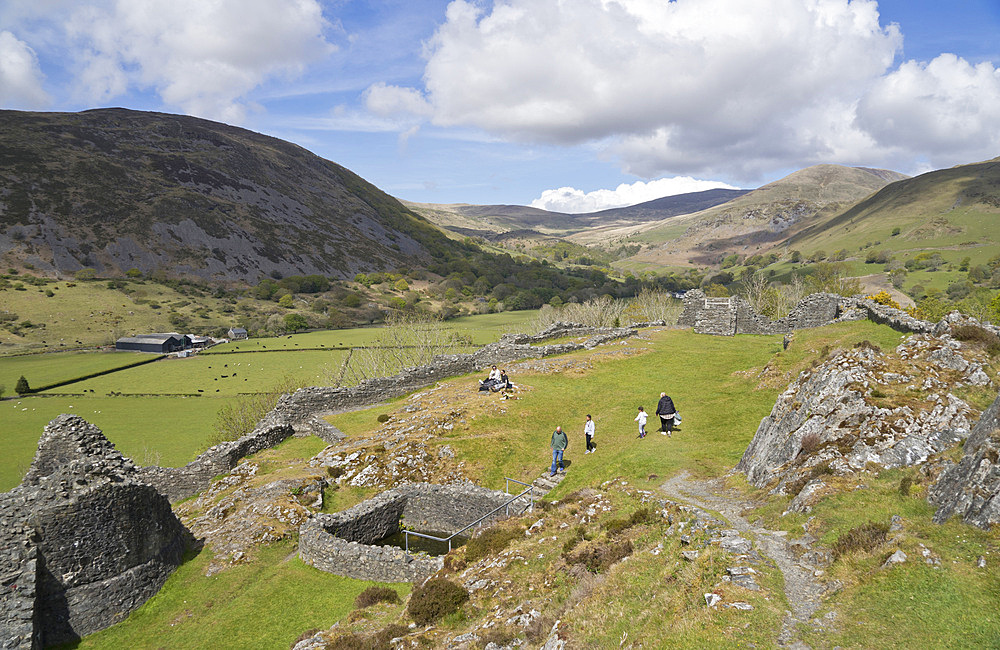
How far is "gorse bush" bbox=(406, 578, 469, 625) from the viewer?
45.8 feet

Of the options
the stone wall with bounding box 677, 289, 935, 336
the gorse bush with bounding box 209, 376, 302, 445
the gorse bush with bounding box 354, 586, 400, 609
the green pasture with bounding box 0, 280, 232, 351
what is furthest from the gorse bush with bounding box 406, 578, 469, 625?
the green pasture with bounding box 0, 280, 232, 351

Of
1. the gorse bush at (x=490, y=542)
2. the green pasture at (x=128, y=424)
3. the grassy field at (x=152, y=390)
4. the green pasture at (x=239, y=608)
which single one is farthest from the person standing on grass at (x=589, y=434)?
the grassy field at (x=152, y=390)

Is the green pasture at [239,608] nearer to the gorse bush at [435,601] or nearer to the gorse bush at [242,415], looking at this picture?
the gorse bush at [435,601]

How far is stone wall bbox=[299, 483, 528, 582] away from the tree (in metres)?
136

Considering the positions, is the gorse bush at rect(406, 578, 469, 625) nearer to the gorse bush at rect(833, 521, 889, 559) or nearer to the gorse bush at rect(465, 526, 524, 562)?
the gorse bush at rect(465, 526, 524, 562)

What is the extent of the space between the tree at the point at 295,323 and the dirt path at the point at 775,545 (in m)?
147

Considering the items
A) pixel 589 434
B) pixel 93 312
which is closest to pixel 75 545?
pixel 589 434

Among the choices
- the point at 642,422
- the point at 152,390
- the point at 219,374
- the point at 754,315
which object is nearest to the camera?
the point at 642,422

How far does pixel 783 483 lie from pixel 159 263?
22606cm

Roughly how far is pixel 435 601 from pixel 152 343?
4907 inches

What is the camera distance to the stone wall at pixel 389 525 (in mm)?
19047

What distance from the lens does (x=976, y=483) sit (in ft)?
31.0

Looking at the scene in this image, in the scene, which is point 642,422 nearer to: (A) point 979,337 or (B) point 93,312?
(A) point 979,337

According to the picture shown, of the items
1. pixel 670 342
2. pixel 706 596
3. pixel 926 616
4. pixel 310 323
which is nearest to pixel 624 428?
pixel 706 596
